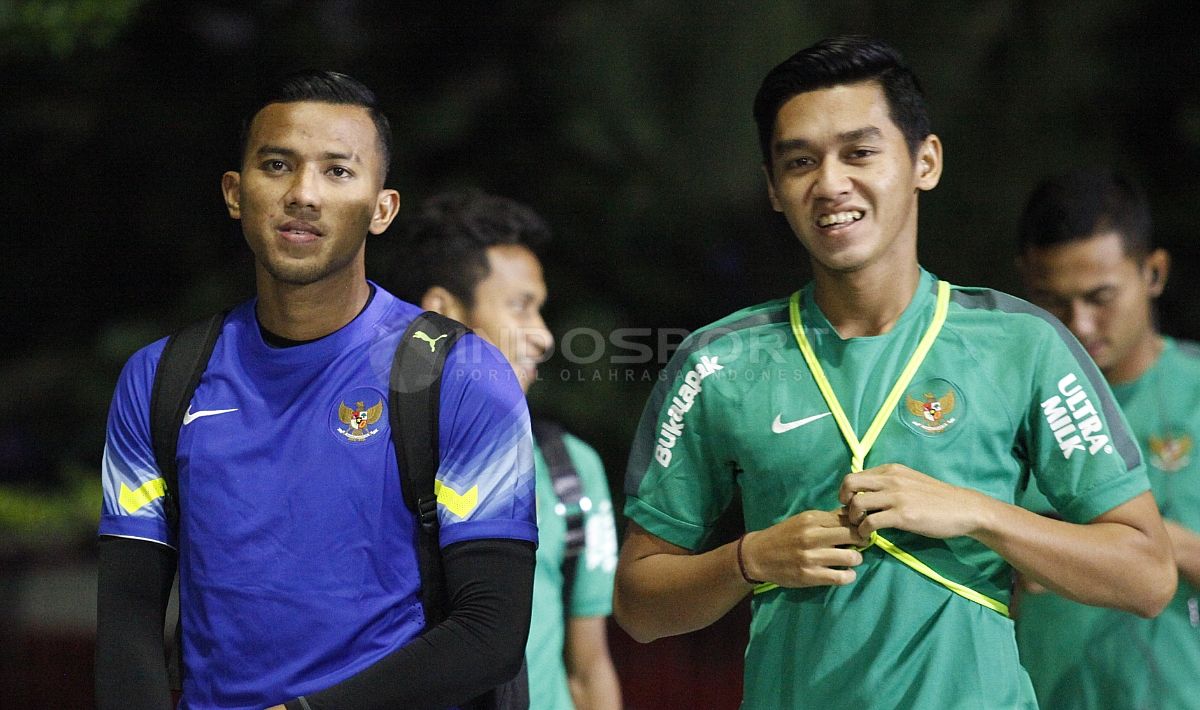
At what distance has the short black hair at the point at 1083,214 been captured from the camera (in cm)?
327

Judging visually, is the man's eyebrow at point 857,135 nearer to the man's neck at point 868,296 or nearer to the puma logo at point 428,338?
the man's neck at point 868,296

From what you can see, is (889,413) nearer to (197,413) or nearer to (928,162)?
(928,162)

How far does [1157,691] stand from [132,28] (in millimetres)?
5958

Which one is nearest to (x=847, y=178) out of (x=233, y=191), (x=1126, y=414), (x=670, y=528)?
(x=670, y=528)

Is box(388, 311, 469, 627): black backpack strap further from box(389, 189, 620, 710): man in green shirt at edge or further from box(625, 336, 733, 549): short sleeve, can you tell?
Answer: box(389, 189, 620, 710): man in green shirt at edge

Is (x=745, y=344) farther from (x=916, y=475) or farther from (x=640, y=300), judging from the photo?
(x=640, y=300)

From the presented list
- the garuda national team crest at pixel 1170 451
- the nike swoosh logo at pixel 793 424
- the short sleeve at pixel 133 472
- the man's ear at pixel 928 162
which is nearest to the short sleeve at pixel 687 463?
the nike swoosh logo at pixel 793 424

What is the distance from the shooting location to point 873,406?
2174 mm

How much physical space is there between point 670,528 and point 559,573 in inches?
41.2

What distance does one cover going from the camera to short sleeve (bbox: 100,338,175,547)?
213 centimetres

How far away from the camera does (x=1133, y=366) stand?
3.31m

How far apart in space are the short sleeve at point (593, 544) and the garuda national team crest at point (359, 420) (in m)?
1.25

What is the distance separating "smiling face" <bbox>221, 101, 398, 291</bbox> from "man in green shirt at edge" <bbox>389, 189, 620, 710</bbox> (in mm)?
958

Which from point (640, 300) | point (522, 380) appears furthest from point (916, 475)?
point (640, 300)
